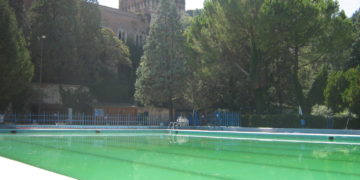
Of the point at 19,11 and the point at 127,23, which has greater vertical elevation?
the point at 127,23

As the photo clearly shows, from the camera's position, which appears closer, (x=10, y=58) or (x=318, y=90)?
(x=10, y=58)

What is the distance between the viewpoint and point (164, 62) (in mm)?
32625

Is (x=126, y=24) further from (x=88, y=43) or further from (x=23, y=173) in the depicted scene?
(x=23, y=173)

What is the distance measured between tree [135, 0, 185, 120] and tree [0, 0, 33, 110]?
9.94 meters

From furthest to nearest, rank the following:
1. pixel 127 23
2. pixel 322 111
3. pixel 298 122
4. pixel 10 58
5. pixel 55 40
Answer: pixel 127 23, pixel 55 40, pixel 322 111, pixel 298 122, pixel 10 58

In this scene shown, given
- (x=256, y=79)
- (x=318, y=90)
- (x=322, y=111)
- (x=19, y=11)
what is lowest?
(x=322, y=111)

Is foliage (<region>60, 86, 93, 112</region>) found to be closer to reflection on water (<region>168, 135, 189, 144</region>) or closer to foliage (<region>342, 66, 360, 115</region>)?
reflection on water (<region>168, 135, 189, 144</region>)

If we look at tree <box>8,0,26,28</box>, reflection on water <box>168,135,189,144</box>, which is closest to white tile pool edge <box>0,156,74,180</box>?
reflection on water <box>168,135,189,144</box>

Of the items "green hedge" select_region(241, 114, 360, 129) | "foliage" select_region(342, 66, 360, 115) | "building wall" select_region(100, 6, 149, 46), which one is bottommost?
"green hedge" select_region(241, 114, 360, 129)

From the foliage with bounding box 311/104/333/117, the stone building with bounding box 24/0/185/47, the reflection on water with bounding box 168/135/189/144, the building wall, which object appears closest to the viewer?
the reflection on water with bounding box 168/135/189/144

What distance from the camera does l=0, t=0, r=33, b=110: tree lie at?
2519cm

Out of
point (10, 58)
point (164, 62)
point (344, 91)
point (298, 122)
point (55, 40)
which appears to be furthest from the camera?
point (55, 40)

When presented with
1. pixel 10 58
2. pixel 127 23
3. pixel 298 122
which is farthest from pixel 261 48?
pixel 127 23

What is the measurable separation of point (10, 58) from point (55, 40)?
8647 mm
